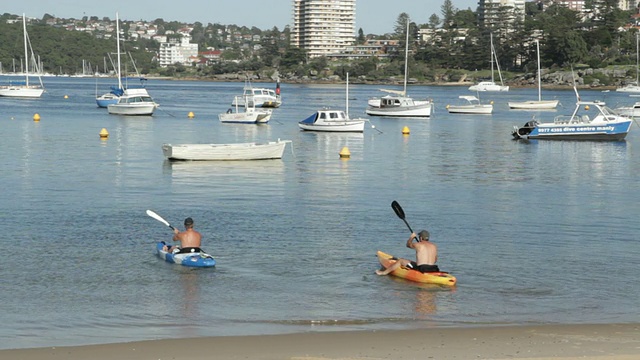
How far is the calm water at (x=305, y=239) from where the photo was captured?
1956 centimetres

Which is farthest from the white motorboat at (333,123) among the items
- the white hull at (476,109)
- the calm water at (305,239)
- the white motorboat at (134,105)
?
the white hull at (476,109)

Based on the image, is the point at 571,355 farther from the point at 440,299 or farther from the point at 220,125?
the point at 220,125

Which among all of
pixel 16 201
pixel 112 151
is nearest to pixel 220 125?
pixel 112 151

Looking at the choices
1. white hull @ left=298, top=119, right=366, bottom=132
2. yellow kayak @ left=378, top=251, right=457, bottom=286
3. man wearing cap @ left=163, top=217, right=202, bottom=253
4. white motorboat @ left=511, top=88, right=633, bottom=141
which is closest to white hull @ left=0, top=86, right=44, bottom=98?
white hull @ left=298, top=119, right=366, bottom=132

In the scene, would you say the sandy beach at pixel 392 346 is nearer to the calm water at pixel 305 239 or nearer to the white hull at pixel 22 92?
the calm water at pixel 305 239

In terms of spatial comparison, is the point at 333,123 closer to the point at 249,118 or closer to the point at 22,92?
the point at 249,118

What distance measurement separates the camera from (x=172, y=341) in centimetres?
1681

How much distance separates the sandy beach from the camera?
Result: 1574 centimetres

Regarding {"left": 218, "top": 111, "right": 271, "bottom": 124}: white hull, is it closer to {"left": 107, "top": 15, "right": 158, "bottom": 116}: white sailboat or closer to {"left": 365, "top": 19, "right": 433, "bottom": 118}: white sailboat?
{"left": 107, "top": 15, "right": 158, "bottom": 116}: white sailboat

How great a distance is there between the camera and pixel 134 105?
3524 inches

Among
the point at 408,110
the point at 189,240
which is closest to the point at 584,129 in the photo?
the point at 408,110

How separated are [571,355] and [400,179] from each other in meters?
29.9

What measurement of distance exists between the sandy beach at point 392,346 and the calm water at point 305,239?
2.68 ft

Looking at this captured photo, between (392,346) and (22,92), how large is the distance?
12450 centimetres
